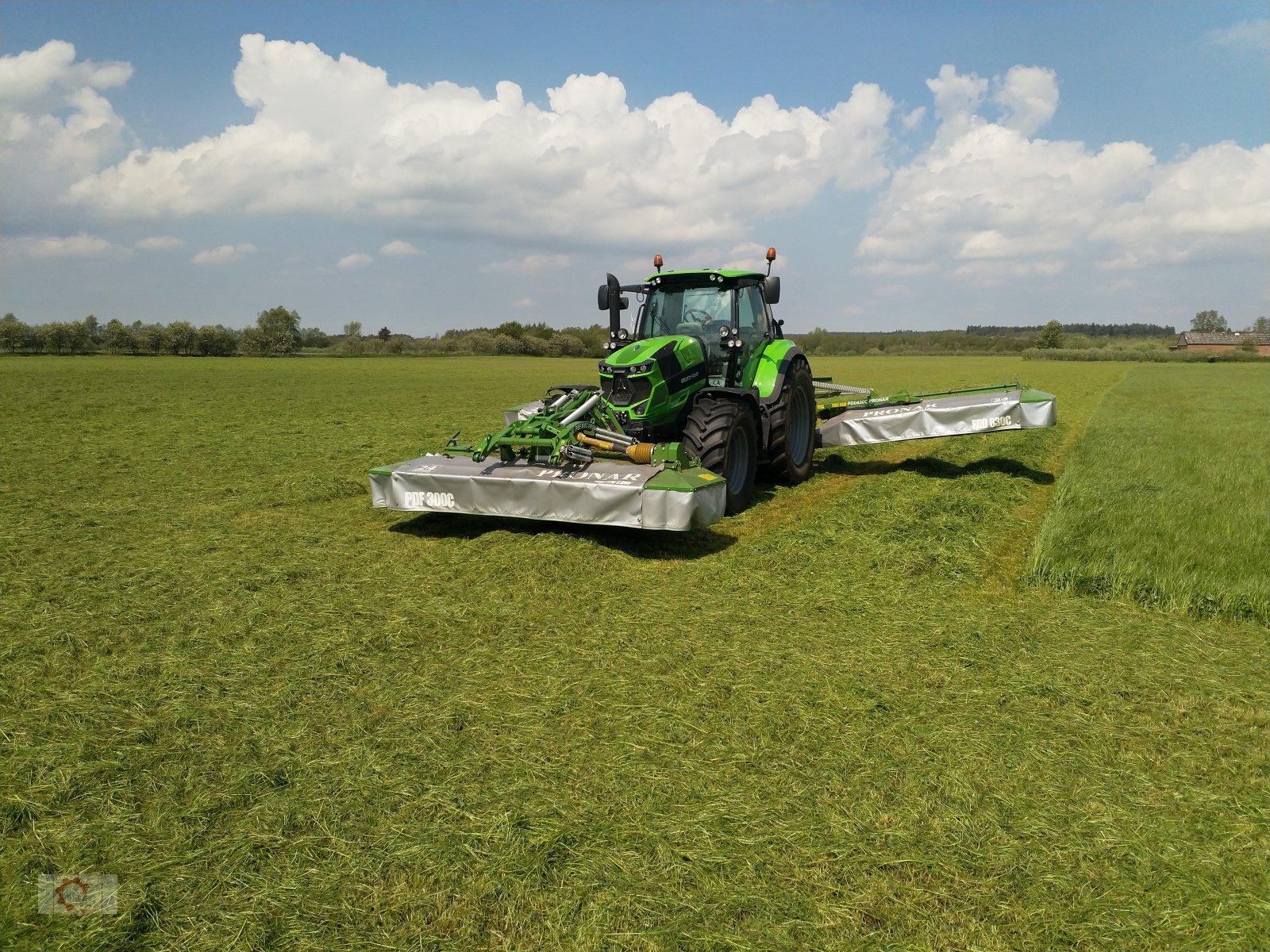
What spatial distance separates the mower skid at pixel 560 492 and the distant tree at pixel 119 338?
183 ft

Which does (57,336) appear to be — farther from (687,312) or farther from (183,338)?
(687,312)

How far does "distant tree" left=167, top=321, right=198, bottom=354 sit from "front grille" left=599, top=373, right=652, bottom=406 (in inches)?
2173

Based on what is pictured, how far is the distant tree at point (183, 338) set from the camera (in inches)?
2142

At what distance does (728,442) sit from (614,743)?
4687mm

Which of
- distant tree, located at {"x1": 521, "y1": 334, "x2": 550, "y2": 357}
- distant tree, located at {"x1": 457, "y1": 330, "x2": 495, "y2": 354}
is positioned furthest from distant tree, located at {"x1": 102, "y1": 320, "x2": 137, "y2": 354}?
distant tree, located at {"x1": 521, "y1": 334, "x2": 550, "y2": 357}

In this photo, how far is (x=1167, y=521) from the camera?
785 centimetres

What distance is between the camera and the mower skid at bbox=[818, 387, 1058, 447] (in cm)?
998

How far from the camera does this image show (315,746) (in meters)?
3.80

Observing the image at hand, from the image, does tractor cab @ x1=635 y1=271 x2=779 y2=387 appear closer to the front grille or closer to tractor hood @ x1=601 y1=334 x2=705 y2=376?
tractor hood @ x1=601 y1=334 x2=705 y2=376

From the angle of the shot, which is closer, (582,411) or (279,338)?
(582,411)

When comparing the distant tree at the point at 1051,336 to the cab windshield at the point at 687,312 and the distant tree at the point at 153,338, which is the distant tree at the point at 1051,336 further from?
the cab windshield at the point at 687,312

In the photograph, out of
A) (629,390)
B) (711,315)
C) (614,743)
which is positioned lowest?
(614,743)

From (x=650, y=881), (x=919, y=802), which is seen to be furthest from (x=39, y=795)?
(x=919, y=802)

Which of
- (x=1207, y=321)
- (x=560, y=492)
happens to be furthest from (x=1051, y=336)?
(x=560, y=492)
